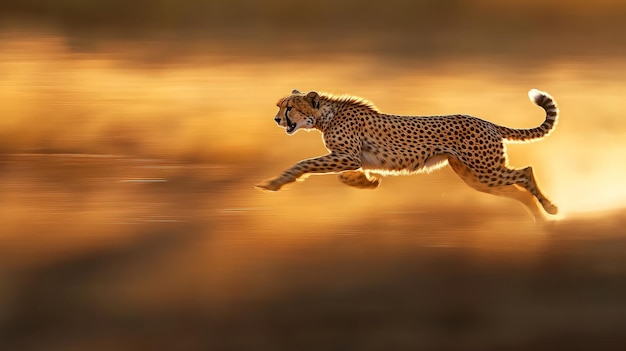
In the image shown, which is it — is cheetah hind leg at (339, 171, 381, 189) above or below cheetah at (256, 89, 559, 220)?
below

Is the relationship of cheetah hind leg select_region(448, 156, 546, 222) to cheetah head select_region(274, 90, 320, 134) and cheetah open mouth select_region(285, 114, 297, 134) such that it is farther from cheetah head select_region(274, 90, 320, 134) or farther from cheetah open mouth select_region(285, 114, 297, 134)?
cheetah open mouth select_region(285, 114, 297, 134)

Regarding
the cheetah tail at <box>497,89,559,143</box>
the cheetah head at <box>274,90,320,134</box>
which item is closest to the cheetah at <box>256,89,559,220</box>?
the cheetah head at <box>274,90,320,134</box>

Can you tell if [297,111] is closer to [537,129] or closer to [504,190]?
[504,190]

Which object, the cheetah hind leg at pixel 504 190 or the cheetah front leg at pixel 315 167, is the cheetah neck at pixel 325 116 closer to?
the cheetah front leg at pixel 315 167

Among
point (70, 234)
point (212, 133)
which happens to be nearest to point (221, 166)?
point (212, 133)

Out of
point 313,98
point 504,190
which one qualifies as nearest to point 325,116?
point 313,98

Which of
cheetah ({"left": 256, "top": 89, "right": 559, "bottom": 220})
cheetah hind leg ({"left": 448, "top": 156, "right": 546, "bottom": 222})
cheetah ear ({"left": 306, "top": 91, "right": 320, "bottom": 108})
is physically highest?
cheetah ear ({"left": 306, "top": 91, "right": 320, "bottom": 108})

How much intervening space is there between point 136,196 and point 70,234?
844 mm

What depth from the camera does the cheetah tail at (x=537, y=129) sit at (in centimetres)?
1152

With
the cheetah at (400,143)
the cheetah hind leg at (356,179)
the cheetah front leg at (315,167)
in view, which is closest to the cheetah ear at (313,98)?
the cheetah at (400,143)

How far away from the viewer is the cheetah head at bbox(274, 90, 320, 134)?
36.0 feet

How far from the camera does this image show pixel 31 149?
15594mm

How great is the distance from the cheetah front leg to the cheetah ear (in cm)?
43

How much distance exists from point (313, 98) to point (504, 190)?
1.68 metres
